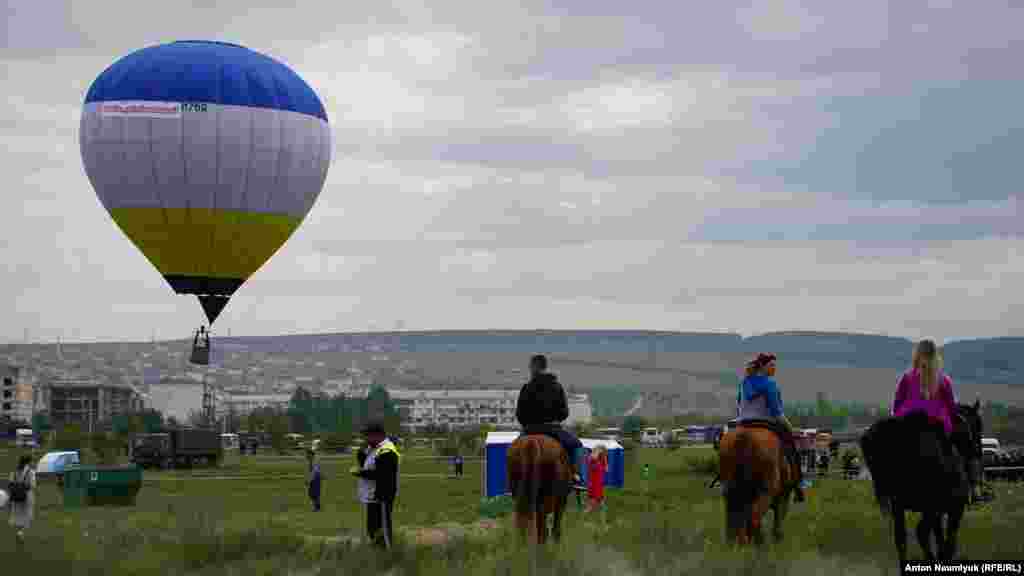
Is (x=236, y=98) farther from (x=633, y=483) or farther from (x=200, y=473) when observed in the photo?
(x=200, y=473)

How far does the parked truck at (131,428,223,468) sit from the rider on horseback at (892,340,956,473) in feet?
237

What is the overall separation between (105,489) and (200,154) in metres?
11.0

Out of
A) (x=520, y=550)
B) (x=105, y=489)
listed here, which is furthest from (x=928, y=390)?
(x=105, y=489)

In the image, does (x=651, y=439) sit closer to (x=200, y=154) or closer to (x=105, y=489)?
(x=105, y=489)

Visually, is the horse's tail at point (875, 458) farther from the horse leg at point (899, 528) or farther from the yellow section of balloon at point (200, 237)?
the yellow section of balloon at point (200, 237)

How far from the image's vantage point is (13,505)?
2666 cm

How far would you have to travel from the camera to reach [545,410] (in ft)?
61.6

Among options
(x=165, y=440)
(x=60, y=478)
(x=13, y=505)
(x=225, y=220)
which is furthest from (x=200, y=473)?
(x=13, y=505)

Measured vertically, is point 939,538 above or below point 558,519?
below

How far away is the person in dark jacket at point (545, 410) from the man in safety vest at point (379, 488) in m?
1.94

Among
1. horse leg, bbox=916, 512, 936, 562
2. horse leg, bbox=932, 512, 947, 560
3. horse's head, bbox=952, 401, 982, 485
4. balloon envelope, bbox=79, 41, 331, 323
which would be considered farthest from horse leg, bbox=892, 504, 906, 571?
balloon envelope, bbox=79, 41, 331, 323

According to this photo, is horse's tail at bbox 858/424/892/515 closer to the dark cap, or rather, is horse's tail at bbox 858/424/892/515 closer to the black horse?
the black horse

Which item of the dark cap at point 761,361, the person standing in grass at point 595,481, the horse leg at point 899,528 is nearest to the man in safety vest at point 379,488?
the dark cap at point 761,361

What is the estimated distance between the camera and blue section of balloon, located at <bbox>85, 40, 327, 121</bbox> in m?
45.2
